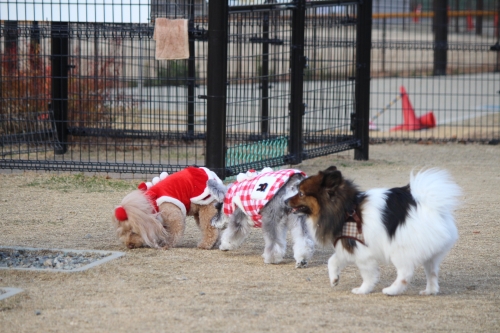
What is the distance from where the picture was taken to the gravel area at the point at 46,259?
17.7 feet

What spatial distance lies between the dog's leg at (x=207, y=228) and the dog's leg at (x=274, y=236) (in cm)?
63

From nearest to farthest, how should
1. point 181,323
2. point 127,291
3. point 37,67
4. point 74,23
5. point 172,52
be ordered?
1. point 181,323
2. point 127,291
3. point 172,52
4. point 74,23
5. point 37,67

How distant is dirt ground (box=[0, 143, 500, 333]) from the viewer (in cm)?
→ 418

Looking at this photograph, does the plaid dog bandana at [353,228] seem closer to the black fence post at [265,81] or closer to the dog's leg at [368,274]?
the dog's leg at [368,274]

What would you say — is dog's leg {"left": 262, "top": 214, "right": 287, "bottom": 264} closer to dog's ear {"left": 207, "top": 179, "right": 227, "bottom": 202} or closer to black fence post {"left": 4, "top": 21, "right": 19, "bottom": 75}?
dog's ear {"left": 207, "top": 179, "right": 227, "bottom": 202}

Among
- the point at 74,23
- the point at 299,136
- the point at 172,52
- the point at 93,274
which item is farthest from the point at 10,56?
the point at 93,274

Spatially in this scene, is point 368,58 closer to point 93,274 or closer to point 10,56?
point 10,56

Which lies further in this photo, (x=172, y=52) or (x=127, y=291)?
(x=172, y=52)

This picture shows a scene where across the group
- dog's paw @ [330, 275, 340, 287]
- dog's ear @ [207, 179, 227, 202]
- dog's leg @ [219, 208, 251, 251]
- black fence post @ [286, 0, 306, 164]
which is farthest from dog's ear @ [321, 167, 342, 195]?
black fence post @ [286, 0, 306, 164]

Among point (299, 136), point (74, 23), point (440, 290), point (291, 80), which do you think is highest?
point (74, 23)

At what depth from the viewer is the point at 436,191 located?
4.57 m

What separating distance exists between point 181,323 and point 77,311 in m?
0.64

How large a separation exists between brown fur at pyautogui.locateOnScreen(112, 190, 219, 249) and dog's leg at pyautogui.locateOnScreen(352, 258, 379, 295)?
1.62 metres

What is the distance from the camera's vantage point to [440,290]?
16.1 feet
